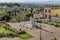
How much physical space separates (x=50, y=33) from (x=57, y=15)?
12.6 feet

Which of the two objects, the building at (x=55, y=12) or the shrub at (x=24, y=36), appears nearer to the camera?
the shrub at (x=24, y=36)

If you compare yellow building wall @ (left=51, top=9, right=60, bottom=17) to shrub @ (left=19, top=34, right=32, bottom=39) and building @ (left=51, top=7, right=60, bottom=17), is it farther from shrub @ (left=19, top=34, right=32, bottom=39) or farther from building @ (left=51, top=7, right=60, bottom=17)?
shrub @ (left=19, top=34, right=32, bottom=39)

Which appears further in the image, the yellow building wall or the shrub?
the yellow building wall

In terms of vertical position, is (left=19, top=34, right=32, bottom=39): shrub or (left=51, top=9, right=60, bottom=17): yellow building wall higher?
(left=51, top=9, right=60, bottom=17): yellow building wall

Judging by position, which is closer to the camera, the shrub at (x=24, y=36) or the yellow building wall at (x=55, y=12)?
the shrub at (x=24, y=36)

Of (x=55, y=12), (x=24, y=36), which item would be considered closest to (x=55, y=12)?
(x=55, y=12)

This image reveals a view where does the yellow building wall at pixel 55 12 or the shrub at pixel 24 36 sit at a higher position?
the yellow building wall at pixel 55 12

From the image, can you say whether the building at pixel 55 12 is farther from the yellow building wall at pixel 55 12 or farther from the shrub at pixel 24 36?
the shrub at pixel 24 36

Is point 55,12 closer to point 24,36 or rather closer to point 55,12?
point 55,12

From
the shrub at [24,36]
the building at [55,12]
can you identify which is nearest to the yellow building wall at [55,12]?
the building at [55,12]

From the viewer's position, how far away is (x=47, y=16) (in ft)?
38.4

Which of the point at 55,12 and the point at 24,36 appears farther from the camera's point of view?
the point at 55,12

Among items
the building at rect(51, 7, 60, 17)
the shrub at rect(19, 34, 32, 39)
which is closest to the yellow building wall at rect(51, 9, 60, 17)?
the building at rect(51, 7, 60, 17)

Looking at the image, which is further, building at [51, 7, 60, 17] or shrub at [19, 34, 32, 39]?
building at [51, 7, 60, 17]
